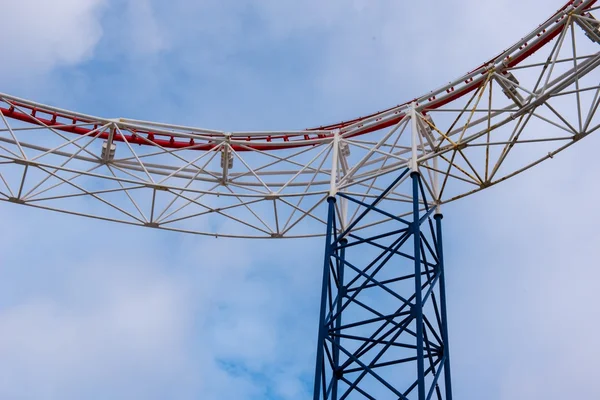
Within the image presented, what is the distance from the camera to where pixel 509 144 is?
24.3 meters

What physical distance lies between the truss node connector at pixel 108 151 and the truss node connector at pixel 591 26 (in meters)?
14.4

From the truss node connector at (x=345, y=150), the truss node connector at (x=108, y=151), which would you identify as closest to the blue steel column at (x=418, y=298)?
the truss node connector at (x=345, y=150)

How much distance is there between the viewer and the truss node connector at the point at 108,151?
28578mm

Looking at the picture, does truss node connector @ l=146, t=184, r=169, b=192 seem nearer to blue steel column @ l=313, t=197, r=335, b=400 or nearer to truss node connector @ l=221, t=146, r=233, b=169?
truss node connector @ l=221, t=146, r=233, b=169

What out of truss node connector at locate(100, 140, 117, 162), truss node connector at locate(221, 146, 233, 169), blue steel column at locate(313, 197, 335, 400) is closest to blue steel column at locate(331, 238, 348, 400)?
blue steel column at locate(313, 197, 335, 400)

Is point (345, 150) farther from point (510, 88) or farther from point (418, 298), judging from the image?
point (418, 298)

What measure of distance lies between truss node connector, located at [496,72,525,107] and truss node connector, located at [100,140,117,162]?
1205 centimetres

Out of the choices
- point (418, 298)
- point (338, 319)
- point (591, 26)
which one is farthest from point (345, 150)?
point (591, 26)

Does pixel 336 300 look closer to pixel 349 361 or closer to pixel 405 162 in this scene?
pixel 349 361

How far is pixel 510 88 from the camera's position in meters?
25.0

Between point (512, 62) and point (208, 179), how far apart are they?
10.4 metres

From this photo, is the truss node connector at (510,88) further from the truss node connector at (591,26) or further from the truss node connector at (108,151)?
the truss node connector at (108,151)

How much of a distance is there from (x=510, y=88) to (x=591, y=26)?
2.69 meters

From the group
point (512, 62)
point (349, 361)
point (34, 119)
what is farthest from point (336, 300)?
point (34, 119)
